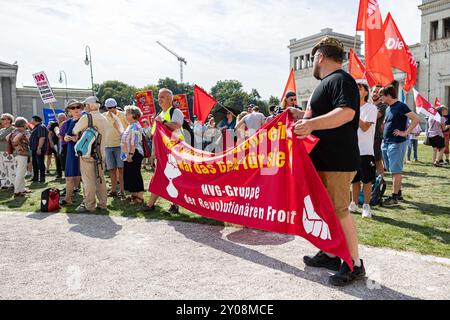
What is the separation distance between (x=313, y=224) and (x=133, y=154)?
4.48 metres

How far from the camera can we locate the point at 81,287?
11.1 feet

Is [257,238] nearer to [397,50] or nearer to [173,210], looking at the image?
[173,210]

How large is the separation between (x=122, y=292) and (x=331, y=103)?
2576mm

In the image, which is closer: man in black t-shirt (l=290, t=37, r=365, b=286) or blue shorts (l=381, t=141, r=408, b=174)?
man in black t-shirt (l=290, t=37, r=365, b=286)

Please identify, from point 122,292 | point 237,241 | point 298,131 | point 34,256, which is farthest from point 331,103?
point 34,256

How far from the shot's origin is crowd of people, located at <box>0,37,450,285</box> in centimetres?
345

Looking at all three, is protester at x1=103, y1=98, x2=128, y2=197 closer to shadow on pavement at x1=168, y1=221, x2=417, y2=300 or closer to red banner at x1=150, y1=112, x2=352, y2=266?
red banner at x1=150, y1=112, x2=352, y2=266

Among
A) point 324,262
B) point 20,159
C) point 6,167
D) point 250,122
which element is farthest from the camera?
point 250,122

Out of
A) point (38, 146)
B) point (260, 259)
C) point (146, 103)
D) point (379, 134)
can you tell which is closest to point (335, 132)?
point (260, 259)

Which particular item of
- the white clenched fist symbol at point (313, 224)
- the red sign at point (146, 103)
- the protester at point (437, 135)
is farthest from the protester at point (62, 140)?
the protester at point (437, 135)

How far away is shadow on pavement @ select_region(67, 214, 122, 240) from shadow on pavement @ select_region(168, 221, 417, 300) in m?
0.90

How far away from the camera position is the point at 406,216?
614 centimetres

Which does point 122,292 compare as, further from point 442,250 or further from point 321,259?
point 442,250

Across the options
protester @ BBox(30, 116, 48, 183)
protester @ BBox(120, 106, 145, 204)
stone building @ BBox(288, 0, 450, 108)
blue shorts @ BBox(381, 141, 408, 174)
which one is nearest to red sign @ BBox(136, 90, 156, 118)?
protester @ BBox(30, 116, 48, 183)
